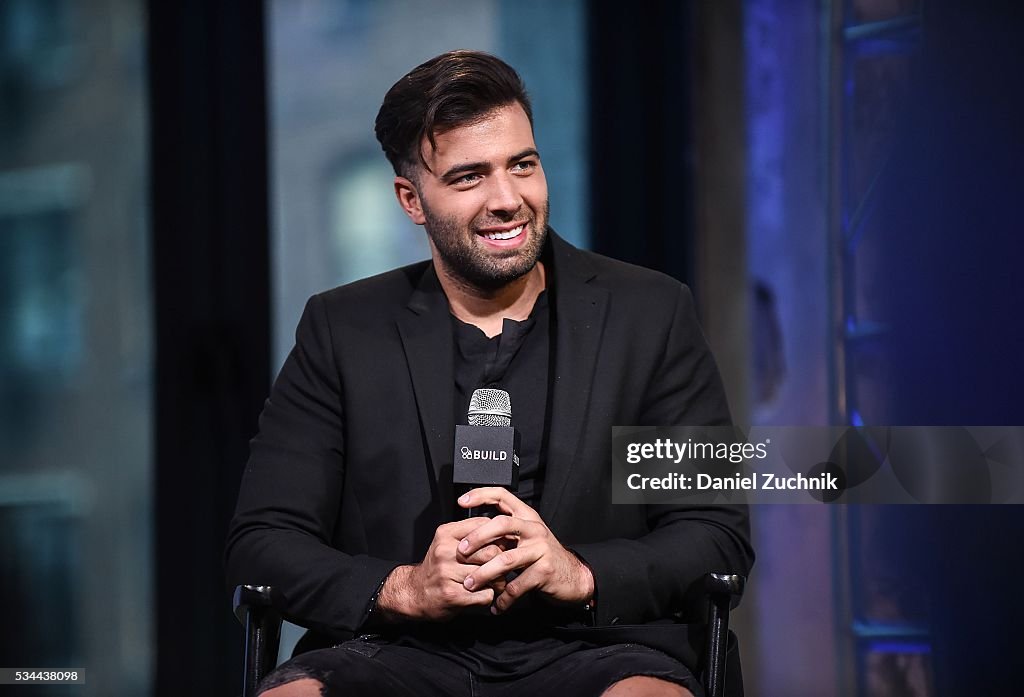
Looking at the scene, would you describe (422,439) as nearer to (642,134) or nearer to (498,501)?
(498,501)

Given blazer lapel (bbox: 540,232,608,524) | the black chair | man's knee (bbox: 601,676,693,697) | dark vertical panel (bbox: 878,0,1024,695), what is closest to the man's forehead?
blazer lapel (bbox: 540,232,608,524)

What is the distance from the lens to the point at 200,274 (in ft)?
11.9

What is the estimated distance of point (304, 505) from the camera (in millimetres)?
2369

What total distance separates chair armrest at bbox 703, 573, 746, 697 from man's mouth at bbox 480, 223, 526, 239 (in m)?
0.84

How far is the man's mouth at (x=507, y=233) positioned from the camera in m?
2.49

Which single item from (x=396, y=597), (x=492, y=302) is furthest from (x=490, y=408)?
(x=396, y=597)

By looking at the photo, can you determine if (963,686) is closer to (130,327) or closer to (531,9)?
(531,9)

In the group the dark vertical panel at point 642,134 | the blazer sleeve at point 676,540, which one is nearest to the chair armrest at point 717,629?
the blazer sleeve at point 676,540

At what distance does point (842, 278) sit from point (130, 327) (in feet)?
7.24

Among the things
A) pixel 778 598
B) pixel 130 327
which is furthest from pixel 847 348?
pixel 130 327

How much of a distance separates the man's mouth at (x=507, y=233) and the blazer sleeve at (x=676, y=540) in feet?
1.22

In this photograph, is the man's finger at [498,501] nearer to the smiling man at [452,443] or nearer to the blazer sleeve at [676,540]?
the smiling man at [452,443]

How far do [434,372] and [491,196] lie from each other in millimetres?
392

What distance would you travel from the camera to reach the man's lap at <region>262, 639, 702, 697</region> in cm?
206
